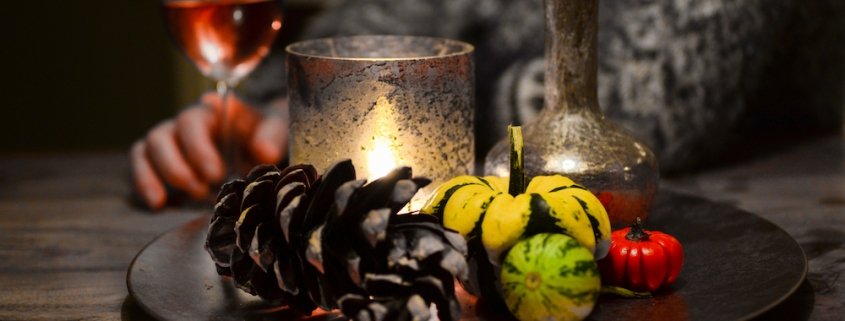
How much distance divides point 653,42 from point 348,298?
0.92m

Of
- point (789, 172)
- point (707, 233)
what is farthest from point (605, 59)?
point (707, 233)

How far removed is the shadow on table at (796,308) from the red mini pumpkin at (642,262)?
0.27 ft

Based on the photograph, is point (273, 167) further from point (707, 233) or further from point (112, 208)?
point (112, 208)

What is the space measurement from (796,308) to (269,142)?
2.59 ft

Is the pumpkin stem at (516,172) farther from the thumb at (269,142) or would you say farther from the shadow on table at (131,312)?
the thumb at (269,142)

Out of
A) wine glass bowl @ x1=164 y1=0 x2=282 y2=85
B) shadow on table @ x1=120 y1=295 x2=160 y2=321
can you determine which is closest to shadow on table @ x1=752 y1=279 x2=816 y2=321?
shadow on table @ x1=120 y1=295 x2=160 y2=321

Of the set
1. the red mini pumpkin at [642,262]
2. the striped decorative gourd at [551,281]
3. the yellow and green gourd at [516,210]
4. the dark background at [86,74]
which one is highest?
the yellow and green gourd at [516,210]

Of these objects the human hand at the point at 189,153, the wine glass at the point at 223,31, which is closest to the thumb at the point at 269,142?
the human hand at the point at 189,153

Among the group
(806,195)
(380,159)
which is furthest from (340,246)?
(806,195)

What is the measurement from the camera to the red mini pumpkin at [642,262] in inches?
32.7

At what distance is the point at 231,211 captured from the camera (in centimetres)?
84

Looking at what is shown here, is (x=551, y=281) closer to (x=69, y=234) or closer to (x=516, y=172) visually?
(x=516, y=172)

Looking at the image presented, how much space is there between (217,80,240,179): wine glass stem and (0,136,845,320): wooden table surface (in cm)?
6

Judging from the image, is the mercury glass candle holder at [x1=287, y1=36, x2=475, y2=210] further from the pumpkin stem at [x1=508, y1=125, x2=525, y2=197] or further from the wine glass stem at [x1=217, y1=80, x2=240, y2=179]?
the wine glass stem at [x1=217, y1=80, x2=240, y2=179]
